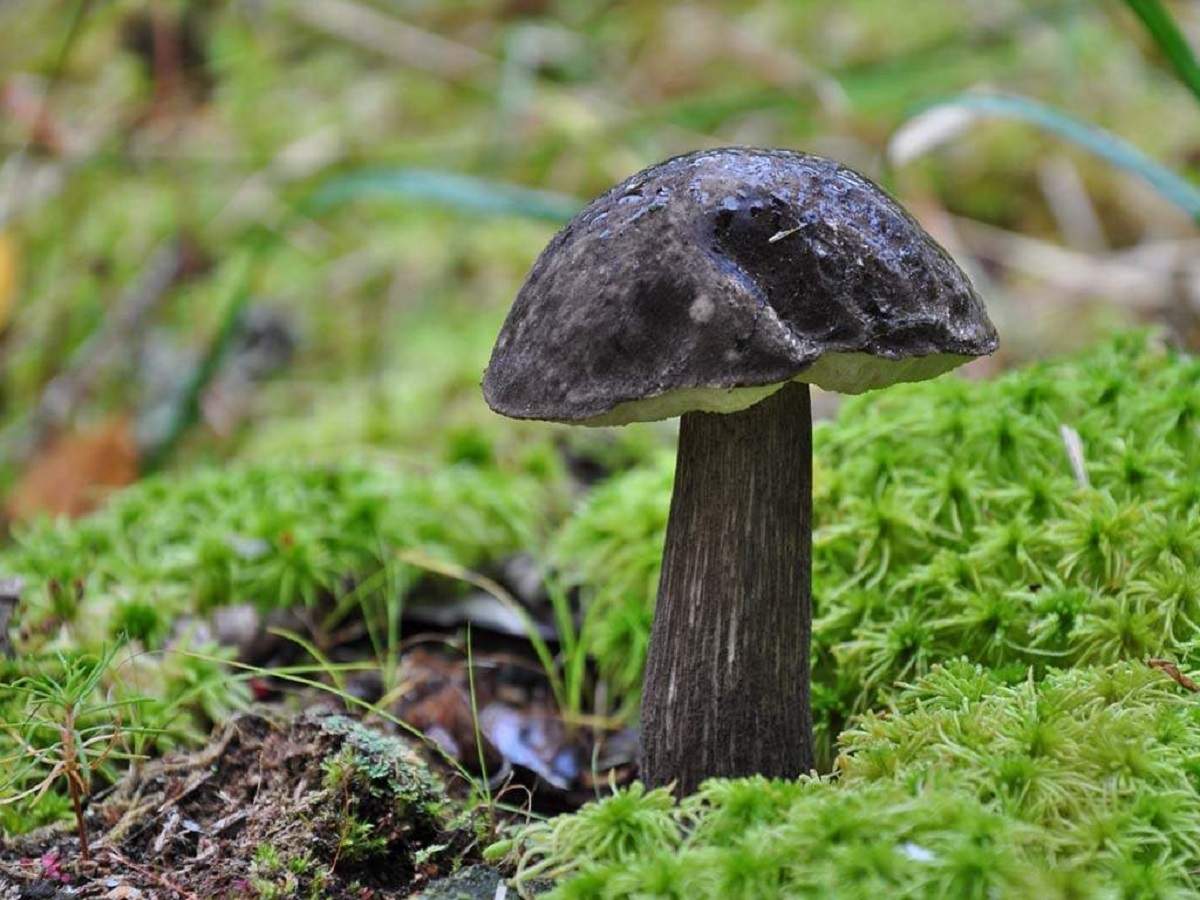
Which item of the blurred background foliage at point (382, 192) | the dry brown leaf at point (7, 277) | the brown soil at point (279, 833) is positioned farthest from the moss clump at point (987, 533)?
the dry brown leaf at point (7, 277)

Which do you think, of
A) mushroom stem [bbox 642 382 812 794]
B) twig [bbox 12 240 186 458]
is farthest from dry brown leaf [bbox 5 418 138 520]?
mushroom stem [bbox 642 382 812 794]

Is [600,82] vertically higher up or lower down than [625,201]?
higher up

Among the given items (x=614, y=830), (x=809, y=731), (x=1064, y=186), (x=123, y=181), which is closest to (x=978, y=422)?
(x=809, y=731)

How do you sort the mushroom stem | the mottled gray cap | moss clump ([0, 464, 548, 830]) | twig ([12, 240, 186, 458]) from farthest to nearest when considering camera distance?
1. twig ([12, 240, 186, 458])
2. moss clump ([0, 464, 548, 830])
3. the mushroom stem
4. the mottled gray cap

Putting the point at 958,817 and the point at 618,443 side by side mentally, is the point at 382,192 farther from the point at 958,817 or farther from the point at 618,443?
the point at 958,817

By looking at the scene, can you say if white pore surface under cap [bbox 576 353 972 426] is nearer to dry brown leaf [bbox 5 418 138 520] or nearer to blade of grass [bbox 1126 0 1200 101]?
blade of grass [bbox 1126 0 1200 101]

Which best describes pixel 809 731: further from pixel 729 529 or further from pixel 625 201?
pixel 625 201
